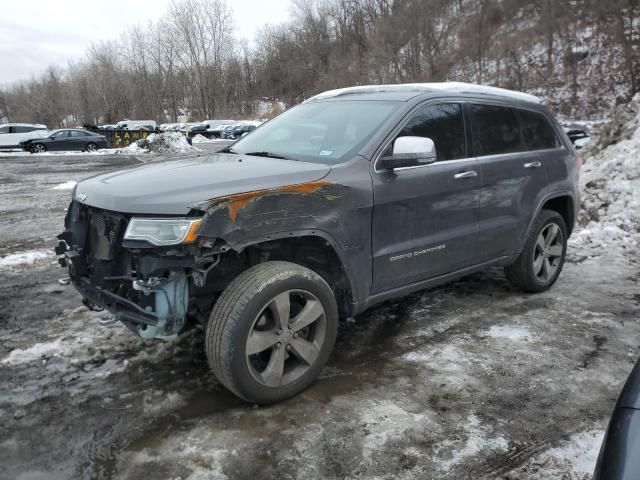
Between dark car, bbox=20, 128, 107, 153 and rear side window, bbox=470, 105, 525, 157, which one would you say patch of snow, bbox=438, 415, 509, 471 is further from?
dark car, bbox=20, 128, 107, 153

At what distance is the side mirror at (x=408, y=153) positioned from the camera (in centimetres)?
335

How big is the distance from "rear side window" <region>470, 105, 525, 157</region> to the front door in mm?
179

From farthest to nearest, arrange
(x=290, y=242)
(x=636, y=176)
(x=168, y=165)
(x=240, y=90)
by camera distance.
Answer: (x=240, y=90) → (x=636, y=176) → (x=168, y=165) → (x=290, y=242)

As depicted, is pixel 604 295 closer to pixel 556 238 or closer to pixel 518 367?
pixel 556 238

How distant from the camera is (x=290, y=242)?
3213 mm

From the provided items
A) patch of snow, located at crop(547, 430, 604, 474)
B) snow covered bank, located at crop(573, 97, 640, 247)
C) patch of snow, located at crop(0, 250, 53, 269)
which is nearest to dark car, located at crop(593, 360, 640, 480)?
patch of snow, located at crop(547, 430, 604, 474)

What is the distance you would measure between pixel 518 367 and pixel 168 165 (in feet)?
9.05

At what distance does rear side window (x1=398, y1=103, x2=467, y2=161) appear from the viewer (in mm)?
3744

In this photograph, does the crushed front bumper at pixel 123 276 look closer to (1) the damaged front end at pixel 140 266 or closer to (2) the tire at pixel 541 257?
(1) the damaged front end at pixel 140 266

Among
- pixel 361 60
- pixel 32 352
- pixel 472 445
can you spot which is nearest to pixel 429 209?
pixel 472 445

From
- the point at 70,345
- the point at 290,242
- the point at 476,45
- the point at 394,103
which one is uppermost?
the point at 476,45

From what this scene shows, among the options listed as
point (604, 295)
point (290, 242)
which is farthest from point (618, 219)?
point (290, 242)

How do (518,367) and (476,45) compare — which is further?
(476,45)

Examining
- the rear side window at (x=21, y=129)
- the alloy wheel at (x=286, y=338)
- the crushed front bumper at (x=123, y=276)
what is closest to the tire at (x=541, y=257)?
the alloy wheel at (x=286, y=338)
